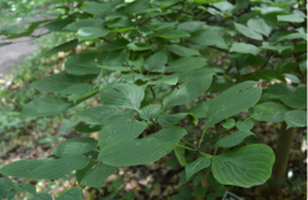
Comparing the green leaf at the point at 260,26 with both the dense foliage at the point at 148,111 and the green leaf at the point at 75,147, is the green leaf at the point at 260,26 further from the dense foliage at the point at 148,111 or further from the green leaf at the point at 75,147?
the green leaf at the point at 75,147

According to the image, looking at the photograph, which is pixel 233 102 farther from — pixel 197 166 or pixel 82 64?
pixel 82 64

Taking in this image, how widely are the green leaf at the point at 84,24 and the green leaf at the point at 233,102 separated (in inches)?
23.2

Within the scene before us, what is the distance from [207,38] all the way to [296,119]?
1.54 ft

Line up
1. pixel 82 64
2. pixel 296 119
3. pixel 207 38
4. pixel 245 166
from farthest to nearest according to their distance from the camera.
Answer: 1. pixel 207 38
2. pixel 82 64
3. pixel 296 119
4. pixel 245 166

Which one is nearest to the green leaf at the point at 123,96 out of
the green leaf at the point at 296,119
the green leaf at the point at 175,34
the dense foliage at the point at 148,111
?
the dense foliage at the point at 148,111

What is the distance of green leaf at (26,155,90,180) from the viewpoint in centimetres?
45

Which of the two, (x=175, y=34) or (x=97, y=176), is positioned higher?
(x=175, y=34)

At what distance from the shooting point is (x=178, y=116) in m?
0.57

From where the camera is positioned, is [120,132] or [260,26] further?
[260,26]

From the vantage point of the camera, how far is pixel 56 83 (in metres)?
0.81

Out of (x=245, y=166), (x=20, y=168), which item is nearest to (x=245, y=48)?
(x=245, y=166)

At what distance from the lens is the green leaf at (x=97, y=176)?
0.48m

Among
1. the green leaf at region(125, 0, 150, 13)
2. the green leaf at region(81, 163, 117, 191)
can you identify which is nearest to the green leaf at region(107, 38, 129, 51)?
the green leaf at region(125, 0, 150, 13)

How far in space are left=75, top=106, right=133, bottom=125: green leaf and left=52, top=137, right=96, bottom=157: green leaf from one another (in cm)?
5
